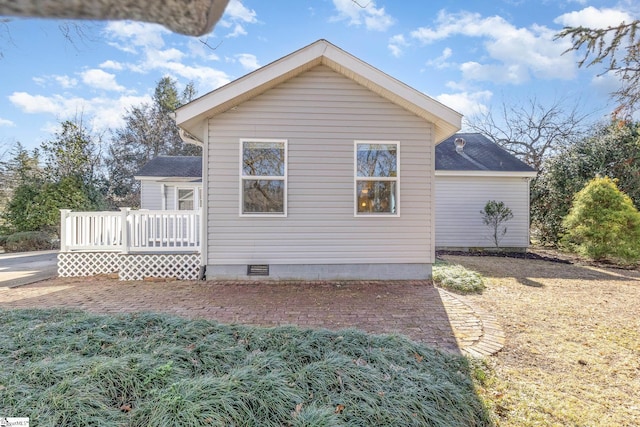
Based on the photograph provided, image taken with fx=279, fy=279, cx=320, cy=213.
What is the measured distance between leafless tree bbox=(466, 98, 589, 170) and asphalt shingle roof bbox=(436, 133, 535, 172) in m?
8.06

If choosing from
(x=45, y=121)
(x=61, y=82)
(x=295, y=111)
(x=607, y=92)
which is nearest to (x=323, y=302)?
(x=295, y=111)

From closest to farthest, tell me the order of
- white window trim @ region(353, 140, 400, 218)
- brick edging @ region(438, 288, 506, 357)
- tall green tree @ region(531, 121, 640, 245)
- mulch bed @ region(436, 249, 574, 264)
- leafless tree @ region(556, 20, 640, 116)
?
brick edging @ region(438, 288, 506, 357), leafless tree @ region(556, 20, 640, 116), white window trim @ region(353, 140, 400, 218), mulch bed @ region(436, 249, 574, 264), tall green tree @ region(531, 121, 640, 245)

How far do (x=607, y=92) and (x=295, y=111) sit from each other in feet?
23.0

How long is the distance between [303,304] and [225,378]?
8.44 feet

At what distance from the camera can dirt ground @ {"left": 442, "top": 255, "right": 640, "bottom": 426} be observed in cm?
228

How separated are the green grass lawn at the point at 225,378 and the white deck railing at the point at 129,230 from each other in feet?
11.5

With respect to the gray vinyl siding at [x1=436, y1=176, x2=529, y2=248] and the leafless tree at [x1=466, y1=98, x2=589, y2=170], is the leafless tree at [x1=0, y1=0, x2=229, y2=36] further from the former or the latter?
the leafless tree at [x1=466, y1=98, x2=589, y2=170]

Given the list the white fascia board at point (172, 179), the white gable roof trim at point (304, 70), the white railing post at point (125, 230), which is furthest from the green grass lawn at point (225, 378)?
the white fascia board at point (172, 179)

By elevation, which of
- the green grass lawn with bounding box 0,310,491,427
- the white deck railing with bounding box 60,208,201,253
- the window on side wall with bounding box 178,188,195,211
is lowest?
the green grass lawn with bounding box 0,310,491,427

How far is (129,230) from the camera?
6.51 m

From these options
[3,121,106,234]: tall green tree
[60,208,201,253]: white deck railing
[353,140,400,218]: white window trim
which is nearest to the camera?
[353,140,400,218]: white window trim

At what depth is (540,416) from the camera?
2189 mm

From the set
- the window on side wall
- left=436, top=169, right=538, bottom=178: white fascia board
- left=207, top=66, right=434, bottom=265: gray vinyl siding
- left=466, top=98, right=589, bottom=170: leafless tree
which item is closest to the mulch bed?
left=436, top=169, right=538, bottom=178: white fascia board

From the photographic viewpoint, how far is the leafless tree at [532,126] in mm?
17844
